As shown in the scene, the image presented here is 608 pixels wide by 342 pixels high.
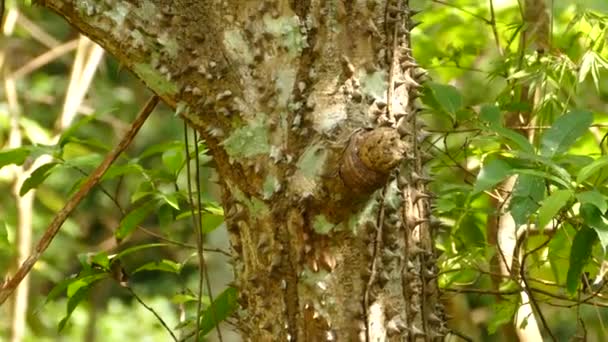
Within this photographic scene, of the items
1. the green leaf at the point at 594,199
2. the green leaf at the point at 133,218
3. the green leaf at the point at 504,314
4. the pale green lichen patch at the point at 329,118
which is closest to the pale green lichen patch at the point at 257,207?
the pale green lichen patch at the point at 329,118

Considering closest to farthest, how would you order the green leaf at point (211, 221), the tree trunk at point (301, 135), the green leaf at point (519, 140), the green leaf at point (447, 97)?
1. the tree trunk at point (301, 135)
2. the green leaf at point (519, 140)
3. the green leaf at point (447, 97)
4. the green leaf at point (211, 221)

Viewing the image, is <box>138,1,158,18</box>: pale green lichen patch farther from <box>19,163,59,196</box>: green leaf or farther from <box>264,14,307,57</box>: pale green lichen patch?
<box>19,163,59,196</box>: green leaf

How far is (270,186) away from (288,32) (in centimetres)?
18

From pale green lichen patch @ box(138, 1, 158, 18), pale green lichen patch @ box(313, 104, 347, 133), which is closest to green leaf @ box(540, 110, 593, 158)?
pale green lichen patch @ box(313, 104, 347, 133)

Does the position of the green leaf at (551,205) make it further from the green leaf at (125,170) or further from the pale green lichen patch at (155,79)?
the green leaf at (125,170)

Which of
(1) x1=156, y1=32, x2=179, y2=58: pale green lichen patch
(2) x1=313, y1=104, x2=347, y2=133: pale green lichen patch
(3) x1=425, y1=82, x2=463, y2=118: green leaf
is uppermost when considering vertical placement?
(3) x1=425, y1=82, x2=463, y2=118: green leaf

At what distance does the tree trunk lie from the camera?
→ 1.30 metres

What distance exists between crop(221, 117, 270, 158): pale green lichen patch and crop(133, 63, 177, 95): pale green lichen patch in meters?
0.09

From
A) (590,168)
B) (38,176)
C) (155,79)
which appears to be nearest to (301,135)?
(155,79)

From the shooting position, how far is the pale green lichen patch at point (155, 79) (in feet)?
4.42

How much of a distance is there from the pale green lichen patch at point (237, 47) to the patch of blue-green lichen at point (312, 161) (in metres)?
0.14

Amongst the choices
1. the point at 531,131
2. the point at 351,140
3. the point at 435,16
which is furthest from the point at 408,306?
the point at 435,16

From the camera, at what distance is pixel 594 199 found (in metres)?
1.27

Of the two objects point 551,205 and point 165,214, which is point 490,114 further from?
point 165,214
